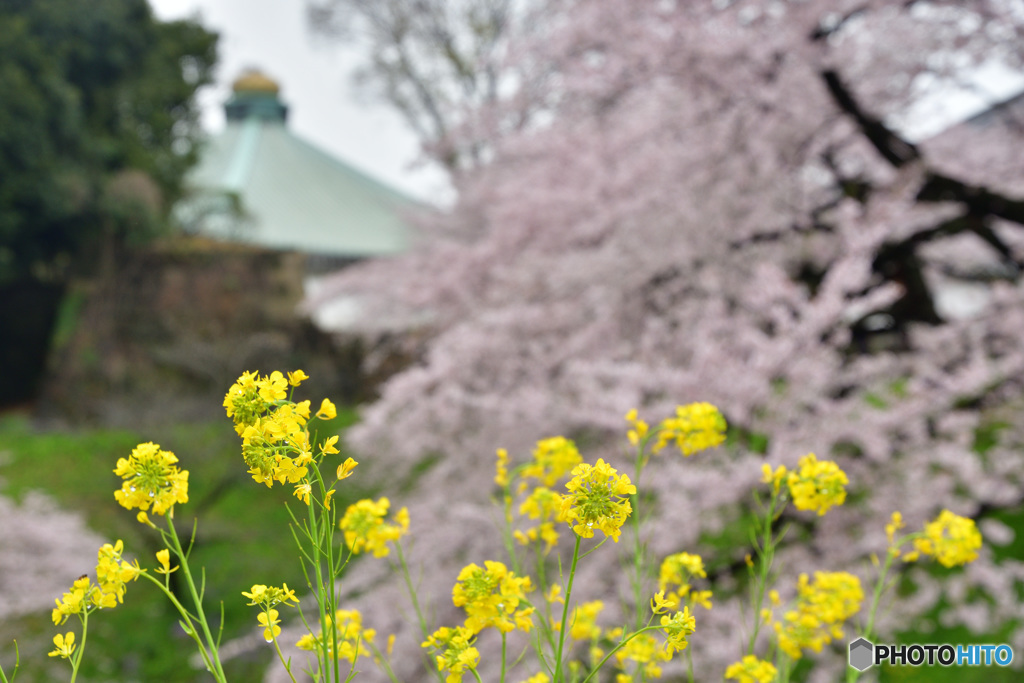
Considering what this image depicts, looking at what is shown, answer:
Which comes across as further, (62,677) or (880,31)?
(880,31)

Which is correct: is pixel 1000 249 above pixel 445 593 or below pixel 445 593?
above

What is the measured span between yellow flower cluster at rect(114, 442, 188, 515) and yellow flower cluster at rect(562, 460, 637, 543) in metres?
0.45

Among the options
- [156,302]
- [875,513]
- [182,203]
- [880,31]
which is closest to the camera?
[875,513]

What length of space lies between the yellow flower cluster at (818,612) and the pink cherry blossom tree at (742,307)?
2.61 ft

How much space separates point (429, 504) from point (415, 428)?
37 cm

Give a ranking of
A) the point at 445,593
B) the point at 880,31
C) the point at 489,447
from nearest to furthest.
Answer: the point at 445,593, the point at 489,447, the point at 880,31

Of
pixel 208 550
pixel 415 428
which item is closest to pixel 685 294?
pixel 415 428

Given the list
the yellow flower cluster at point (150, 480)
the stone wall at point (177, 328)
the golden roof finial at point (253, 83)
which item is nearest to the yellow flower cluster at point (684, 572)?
the yellow flower cluster at point (150, 480)

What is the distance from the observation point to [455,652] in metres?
0.84

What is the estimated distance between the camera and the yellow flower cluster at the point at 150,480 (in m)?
0.79

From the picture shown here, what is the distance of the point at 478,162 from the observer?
822 centimetres

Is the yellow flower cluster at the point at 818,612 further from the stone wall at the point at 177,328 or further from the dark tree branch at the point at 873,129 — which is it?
the stone wall at the point at 177,328

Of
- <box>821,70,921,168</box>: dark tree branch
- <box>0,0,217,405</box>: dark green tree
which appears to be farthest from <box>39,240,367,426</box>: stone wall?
<box>821,70,921,168</box>: dark tree branch

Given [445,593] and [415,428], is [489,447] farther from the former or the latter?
[445,593]
